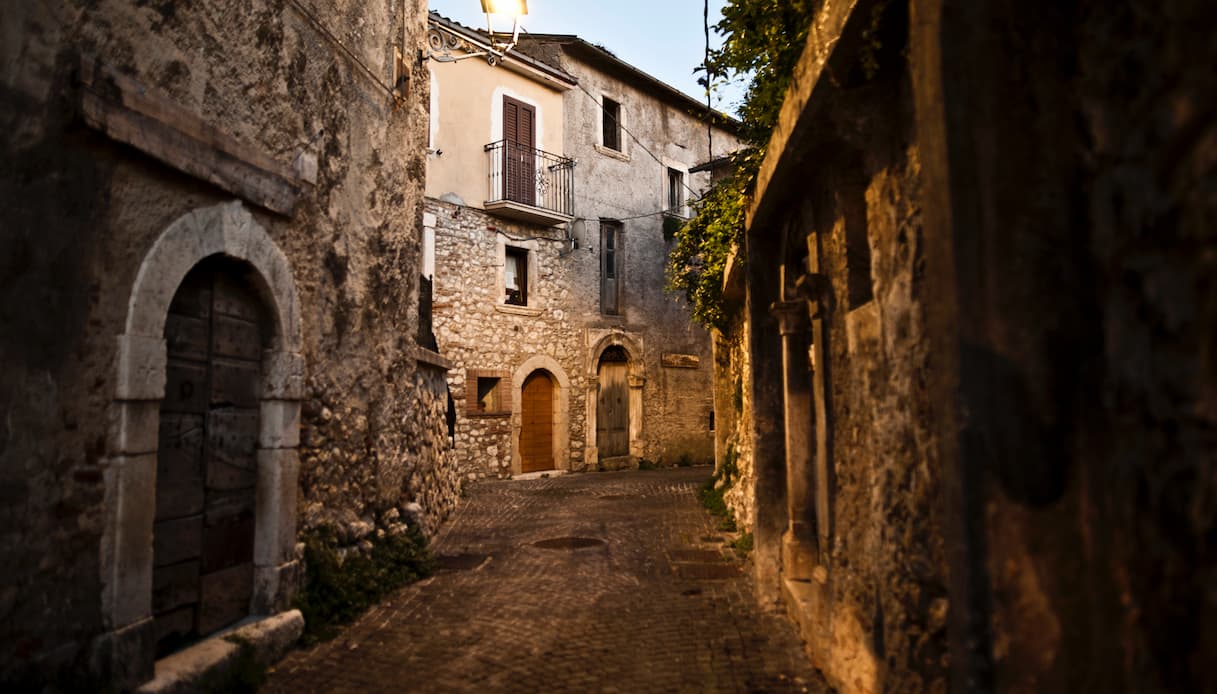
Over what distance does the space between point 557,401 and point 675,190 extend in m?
7.10

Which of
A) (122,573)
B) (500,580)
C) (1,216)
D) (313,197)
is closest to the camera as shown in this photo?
(1,216)

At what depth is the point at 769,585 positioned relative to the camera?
5.65m

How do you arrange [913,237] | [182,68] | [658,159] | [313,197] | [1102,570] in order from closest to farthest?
[1102,570] → [913,237] → [182,68] → [313,197] → [658,159]

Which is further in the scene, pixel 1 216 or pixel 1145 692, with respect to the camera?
pixel 1 216

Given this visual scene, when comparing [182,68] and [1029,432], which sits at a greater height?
[182,68]

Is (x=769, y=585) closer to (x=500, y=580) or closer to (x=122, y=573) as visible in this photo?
(x=500, y=580)

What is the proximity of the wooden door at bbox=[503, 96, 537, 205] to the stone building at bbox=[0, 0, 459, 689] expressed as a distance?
8578 mm

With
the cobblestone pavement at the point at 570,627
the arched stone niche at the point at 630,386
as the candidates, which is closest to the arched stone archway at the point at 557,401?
the arched stone niche at the point at 630,386

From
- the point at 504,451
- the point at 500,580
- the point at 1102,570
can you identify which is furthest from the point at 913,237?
the point at 504,451

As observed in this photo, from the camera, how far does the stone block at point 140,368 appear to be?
3594mm

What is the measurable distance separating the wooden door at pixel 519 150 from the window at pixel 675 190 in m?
4.88

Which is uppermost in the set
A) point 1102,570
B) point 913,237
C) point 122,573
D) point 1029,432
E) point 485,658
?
point 913,237

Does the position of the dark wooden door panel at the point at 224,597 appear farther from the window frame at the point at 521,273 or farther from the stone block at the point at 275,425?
the window frame at the point at 521,273

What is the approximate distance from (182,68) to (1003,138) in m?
4.09
